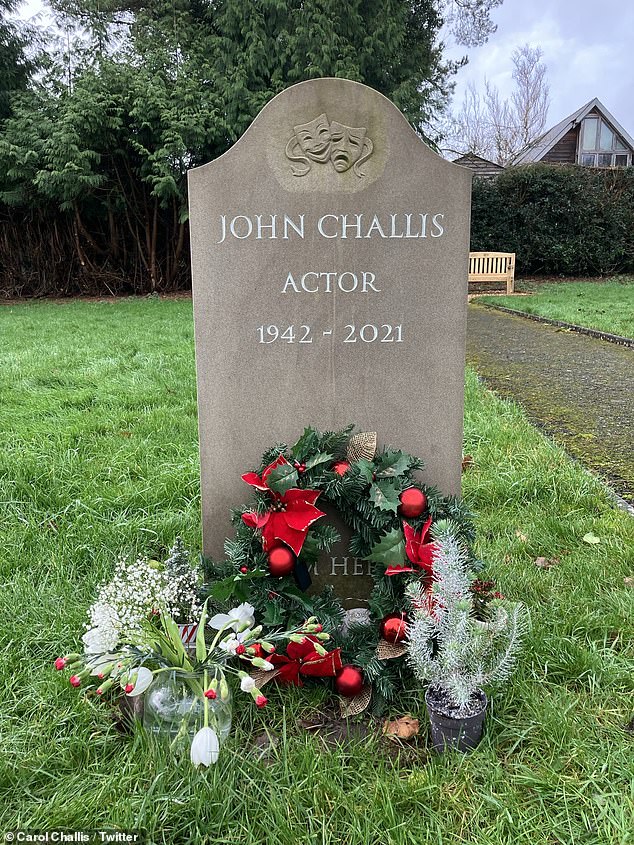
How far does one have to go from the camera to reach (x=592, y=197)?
16.6 m

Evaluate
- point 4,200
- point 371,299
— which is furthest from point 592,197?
point 371,299

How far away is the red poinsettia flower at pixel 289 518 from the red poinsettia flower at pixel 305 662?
0.29 metres

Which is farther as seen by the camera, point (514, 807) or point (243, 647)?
point (243, 647)

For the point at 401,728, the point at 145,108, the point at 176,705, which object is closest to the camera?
the point at 176,705

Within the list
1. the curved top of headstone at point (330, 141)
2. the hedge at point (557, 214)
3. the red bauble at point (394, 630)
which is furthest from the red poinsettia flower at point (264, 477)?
the hedge at point (557, 214)

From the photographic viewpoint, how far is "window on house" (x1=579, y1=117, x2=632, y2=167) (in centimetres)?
2574

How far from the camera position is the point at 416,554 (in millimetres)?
2133

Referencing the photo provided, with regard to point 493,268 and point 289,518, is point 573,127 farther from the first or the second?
point 289,518

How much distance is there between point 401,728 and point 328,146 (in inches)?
73.4

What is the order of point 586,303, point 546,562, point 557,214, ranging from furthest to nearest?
point 557,214 → point 586,303 → point 546,562

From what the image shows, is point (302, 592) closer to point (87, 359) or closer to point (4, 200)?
point (87, 359)

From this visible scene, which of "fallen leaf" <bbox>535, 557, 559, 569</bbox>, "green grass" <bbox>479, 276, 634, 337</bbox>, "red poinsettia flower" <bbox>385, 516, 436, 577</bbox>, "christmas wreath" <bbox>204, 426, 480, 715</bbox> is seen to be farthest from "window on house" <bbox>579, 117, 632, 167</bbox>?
"red poinsettia flower" <bbox>385, 516, 436, 577</bbox>

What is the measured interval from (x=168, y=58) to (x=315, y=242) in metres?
14.3

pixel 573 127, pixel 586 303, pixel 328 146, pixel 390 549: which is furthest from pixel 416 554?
pixel 573 127
